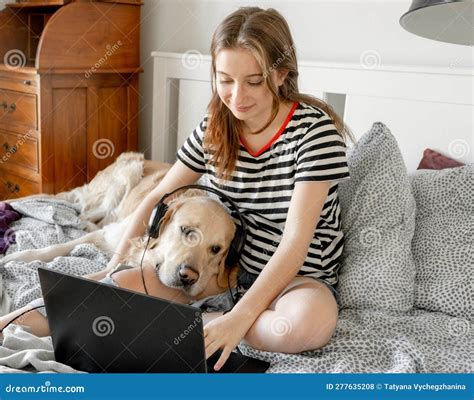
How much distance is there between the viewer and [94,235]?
1.71m

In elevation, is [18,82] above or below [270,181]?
above

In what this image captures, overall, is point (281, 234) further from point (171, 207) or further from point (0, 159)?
point (0, 159)

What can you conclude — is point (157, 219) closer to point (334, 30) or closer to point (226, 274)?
point (226, 274)

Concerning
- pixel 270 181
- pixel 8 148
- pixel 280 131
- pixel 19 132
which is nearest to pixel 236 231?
pixel 270 181

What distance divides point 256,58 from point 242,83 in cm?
6

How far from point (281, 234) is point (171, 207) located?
0.95 feet

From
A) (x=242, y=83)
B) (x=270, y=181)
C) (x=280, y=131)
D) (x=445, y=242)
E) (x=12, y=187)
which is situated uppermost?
(x=242, y=83)

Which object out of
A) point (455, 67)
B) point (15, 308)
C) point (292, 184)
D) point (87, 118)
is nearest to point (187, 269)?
point (292, 184)

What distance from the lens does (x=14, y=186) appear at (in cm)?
262

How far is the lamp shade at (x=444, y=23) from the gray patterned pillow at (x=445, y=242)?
34 centimetres

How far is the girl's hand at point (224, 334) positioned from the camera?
3.13 feet

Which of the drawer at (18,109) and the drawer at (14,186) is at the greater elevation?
the drawer at (18,109)

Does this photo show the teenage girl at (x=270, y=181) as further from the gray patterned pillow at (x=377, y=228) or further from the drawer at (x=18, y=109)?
the drawer at (x=18, y=109)

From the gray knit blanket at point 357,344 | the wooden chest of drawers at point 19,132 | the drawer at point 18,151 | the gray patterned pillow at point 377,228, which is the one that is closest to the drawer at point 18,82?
the wooden chest of drawers at point 19,132
